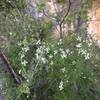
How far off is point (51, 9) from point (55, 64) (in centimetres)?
83

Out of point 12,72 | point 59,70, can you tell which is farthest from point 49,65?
point 12,72

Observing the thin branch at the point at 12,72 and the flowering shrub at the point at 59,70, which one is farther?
the thin branch at the point at 12,72

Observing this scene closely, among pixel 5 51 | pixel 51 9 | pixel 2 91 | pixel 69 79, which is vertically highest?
pixel 51 9

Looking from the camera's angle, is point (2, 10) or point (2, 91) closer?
point (2, 91)

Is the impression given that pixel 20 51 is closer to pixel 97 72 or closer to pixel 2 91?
pixel 2 91

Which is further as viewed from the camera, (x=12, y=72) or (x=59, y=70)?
(x=12, y=72)

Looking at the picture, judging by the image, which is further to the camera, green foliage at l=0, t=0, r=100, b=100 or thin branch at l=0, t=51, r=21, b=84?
thin branch at l=0, t=51, r=21, b=84

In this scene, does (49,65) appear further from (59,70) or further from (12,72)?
(12,72)

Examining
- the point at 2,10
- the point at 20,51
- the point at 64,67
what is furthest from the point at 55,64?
the point at 2,10

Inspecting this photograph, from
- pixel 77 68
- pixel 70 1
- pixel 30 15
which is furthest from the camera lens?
pixel 70 1

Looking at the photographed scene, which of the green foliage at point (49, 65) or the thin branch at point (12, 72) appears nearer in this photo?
the green foliage at point (49, 65)

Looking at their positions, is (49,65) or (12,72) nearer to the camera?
(49,65)

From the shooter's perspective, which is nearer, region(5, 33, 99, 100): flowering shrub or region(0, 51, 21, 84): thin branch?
region(5, 33, 99, 100): flowering shrub

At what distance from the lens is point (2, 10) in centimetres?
289
